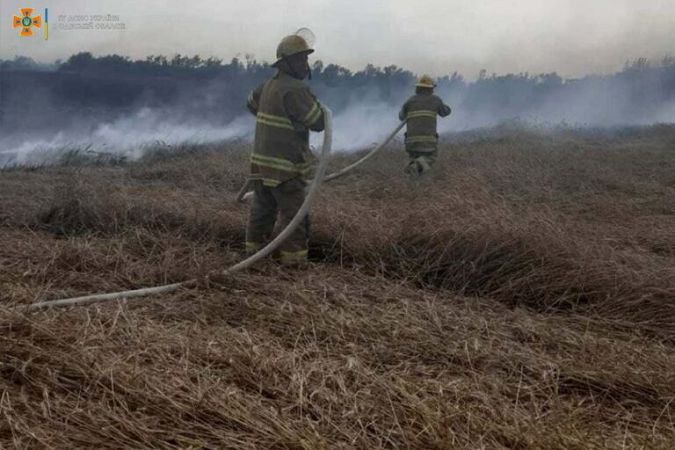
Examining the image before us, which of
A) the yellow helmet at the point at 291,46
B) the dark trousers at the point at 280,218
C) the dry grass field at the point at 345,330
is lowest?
the dry grass field at the point at 345,330

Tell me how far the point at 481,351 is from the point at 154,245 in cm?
270

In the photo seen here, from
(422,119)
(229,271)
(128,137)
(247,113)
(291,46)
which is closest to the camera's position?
(229,271)

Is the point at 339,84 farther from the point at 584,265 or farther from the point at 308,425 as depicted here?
the point at 308,425

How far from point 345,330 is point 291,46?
232 centimetres

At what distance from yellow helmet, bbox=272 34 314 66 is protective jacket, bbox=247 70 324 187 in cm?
14

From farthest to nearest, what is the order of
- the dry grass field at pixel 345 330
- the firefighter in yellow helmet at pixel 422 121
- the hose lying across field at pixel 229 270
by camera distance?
1. the firefighter in yellow helmet at pixel 422 121
2. the hose lying across field at pixel 229 270
3. the dry grass field at pixel 345 330

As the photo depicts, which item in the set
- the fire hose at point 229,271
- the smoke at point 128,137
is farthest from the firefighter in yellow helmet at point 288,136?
the smoke at point 128,137

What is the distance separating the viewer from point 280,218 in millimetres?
4793

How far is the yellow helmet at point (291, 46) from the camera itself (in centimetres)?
463

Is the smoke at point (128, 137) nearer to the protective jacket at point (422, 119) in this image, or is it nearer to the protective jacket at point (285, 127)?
the protective jacket at point (422, 119)

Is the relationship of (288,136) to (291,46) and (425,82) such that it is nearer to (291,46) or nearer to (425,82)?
(291,46)

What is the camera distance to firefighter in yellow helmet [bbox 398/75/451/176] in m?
9.02

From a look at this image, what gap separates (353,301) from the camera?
374 centimetres

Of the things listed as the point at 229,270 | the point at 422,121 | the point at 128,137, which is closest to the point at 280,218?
the point at 229,270
